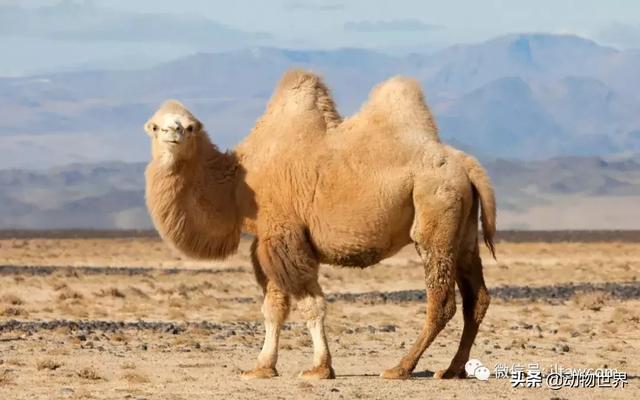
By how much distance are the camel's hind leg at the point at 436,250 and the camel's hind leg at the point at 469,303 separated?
378 millimetres

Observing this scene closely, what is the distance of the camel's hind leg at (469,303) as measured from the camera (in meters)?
13.7

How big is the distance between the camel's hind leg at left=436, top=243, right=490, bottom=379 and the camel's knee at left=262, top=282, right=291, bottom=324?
1570 millimetres

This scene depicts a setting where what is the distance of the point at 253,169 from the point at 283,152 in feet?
1.14

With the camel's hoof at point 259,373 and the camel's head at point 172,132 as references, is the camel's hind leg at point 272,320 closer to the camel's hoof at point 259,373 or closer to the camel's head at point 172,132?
the camel's hoof at point 259,373

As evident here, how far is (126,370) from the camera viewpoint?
46.4 ft

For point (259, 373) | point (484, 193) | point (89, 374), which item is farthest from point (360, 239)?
point (89, 374)

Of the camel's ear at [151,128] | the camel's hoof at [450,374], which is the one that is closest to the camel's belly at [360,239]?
the camel's hoof at [450,374]

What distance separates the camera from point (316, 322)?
13.5 meters

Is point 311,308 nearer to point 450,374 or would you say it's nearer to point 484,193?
point 450,374

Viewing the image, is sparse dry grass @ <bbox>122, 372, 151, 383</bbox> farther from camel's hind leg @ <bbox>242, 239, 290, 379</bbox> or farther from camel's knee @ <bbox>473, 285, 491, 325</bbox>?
camel's knee @ <bbox>473, 285, 491, 325</bbox>

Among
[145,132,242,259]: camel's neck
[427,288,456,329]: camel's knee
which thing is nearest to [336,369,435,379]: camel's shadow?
[427,288,456,329]: camel's knee

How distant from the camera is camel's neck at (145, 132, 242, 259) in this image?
13.5m

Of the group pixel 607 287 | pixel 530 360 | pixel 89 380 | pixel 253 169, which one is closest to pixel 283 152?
pixel 253 169

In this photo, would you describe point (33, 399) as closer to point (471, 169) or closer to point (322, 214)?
A: point (322, 214)
